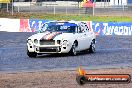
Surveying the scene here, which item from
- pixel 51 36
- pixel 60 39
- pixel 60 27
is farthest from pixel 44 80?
pixel 60 27

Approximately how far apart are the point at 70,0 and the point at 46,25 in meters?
77.0

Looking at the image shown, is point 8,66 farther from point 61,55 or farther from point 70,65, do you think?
point 61,55

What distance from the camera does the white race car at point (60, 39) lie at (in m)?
18.0

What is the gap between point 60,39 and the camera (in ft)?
59.1

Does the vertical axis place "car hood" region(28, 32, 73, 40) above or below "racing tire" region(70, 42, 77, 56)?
above

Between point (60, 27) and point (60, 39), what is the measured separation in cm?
142

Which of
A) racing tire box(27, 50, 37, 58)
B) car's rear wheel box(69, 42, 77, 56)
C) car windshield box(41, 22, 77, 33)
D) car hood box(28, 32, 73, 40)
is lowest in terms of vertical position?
racing tire box(27, 50, 37, 58)

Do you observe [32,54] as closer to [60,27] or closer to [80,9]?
[60,27]

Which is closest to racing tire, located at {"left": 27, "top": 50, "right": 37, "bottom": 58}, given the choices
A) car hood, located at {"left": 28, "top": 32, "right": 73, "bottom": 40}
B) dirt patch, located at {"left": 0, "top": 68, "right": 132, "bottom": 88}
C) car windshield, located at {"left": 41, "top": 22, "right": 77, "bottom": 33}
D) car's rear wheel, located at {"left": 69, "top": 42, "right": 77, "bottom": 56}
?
car hood, located at {"left": 28, "top": 32, "right": 73, "bottom": 40}

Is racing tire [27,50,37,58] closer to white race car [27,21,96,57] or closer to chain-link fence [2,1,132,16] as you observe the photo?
white race car [27,21,96,57]

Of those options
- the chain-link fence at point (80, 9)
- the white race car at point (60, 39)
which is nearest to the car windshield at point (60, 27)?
the white race car at point (60, 39)

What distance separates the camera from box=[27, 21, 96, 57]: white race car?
Answer: 59.0ft

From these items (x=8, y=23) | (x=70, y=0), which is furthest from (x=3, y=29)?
(x=70, y=0)

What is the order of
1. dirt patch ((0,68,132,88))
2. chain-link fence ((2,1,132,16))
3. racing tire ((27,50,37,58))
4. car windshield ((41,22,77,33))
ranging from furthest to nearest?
chain-link fence ((2,1,132,16))
car windshield ((41,22,77,33))
racing tire ((27,50,37,58))
dirt patch ((0,68,132,88))
